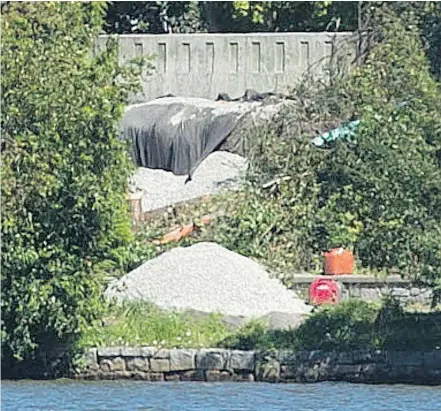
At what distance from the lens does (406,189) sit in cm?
1486

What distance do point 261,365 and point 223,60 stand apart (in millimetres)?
11377

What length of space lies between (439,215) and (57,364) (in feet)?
13.8

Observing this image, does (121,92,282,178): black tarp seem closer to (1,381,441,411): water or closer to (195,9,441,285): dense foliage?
(195,9,441,285): dense foliage

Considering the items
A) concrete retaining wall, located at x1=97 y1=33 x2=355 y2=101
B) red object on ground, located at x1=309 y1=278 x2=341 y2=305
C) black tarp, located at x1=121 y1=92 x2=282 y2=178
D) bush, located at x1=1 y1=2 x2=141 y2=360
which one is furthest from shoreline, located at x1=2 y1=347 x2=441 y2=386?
concrete retaining wall, located at x1=97 y1=33 x2=355 y2=101

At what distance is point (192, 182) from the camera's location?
22250mm

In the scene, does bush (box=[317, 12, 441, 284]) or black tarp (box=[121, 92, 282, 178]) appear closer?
bush (box=[317, 12, 441, 284])

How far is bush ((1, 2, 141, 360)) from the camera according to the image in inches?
569

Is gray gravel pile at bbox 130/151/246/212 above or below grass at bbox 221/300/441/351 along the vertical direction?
above

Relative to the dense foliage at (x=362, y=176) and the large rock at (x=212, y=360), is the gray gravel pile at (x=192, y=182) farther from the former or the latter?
the large rock at (x=212, y=360)

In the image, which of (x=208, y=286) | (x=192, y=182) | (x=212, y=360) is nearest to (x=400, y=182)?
(x=212, y=360)

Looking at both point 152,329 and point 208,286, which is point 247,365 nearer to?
point 152,329

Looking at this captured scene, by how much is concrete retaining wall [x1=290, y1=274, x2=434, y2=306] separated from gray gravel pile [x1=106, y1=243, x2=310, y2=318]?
57 centimetres

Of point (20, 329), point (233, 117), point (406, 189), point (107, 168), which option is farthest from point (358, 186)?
point (233, 117)

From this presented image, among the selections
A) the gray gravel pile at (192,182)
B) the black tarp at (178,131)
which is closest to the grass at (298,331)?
the gray gravel pile at (192,182)
